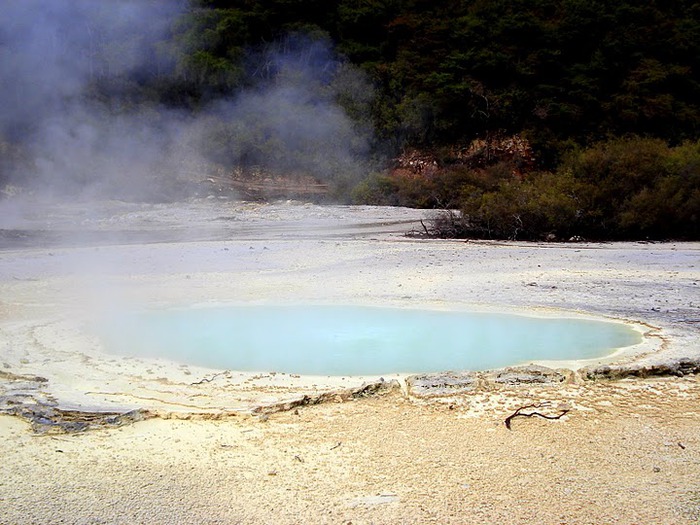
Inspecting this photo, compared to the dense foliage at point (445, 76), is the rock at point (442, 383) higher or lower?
lower

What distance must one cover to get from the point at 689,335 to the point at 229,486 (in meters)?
3.96

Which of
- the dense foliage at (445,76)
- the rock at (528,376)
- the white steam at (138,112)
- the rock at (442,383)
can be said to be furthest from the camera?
the dense foliage at (445,76)

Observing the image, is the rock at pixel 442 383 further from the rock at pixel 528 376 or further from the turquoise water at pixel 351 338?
the turquoise water at pixel 351 338

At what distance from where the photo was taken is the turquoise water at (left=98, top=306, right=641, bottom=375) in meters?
4.78

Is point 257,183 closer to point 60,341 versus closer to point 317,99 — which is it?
point 317,99

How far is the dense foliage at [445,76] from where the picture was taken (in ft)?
65.6

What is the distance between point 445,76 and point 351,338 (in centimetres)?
1926

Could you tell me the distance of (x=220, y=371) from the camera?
4.50 metres

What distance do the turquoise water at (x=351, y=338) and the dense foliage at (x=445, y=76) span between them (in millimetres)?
11303

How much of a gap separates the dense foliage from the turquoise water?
11303 millimetres

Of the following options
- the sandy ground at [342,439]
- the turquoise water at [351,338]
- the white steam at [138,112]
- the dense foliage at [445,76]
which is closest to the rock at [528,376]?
the sandy ground at [342,439]

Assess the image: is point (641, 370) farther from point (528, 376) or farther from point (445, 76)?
point (445, 76)

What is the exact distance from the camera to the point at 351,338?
5438 millimetres

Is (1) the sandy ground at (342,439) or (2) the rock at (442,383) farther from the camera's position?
(2) the rock at (442,383)
